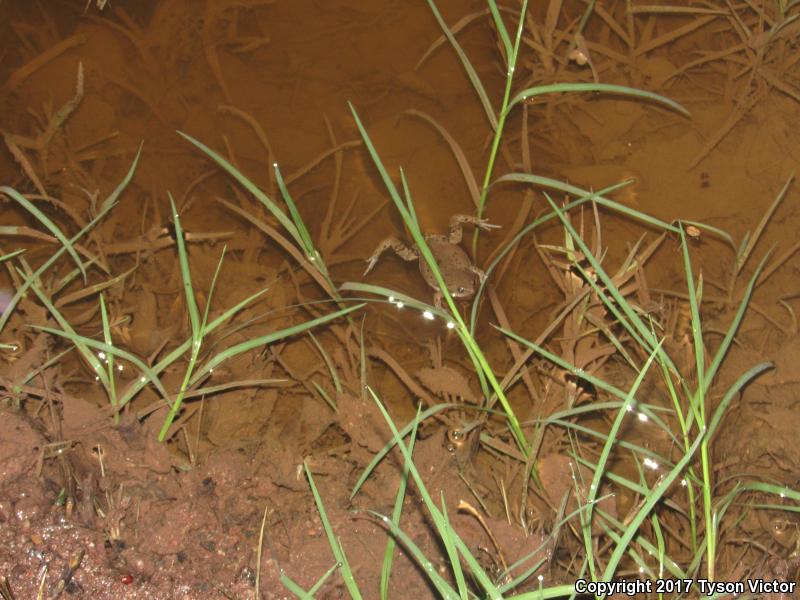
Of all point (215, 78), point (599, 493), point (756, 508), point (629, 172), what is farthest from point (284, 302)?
point (756, 508)

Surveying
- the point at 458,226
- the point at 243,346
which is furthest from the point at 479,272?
the point at 243,346

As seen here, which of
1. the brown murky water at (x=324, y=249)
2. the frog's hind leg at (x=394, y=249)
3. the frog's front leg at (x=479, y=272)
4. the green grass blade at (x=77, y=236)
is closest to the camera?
the brown murky water at (x=324, y=249)

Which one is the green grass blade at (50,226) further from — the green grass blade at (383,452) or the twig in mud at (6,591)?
the green grass blade at (383,452)

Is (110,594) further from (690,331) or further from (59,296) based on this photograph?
(690,331)

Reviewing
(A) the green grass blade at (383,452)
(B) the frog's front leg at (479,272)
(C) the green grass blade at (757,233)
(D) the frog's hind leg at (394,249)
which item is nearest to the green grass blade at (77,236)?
(D) the frog's hind leg at (394,249)

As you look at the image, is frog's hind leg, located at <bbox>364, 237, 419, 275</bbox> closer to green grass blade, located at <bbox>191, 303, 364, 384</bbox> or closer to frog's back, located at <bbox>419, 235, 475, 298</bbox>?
frog's back, located at <bbox>419, 235, 475, 298</bbox>

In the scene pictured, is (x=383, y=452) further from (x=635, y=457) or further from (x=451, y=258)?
(x=451, y=258)
